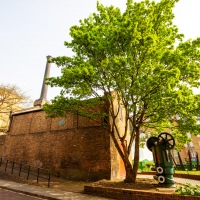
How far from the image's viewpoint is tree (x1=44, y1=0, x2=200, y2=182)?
27.4 ft

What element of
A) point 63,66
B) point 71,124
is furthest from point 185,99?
point 71,124

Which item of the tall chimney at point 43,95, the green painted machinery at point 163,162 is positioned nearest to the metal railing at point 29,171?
the green painted machinery at point 163,162

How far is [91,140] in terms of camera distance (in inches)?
545

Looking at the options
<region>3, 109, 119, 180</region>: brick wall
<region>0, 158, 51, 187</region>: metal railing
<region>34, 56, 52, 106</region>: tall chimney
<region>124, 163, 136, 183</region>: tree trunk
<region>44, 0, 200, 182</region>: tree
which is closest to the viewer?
<region>44, 0, 200, 182</region>: tree

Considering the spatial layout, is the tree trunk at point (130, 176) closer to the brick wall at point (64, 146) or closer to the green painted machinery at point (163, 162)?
the green painted machinery at point (163, 162)

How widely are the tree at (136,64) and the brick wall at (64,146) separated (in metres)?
3.58

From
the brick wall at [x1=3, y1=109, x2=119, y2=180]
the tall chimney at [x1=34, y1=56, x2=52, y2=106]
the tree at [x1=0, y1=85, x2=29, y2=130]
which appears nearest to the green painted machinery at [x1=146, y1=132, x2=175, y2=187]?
the brick wall at [x1=3, y1=109, x2=119, y2=180]

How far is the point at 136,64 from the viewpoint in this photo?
9078 mm

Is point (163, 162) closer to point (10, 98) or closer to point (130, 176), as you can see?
point (130, 176)

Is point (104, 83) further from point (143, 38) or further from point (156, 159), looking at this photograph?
point (156, 159)

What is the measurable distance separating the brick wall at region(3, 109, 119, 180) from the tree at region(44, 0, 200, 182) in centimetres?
358

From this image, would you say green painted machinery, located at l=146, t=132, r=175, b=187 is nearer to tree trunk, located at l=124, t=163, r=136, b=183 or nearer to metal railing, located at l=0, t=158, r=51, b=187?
tree trunk, located at l=124, t=163, r=136, b=183

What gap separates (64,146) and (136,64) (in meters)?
9.82

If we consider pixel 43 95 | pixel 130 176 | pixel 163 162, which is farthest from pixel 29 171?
pixel 43 95
